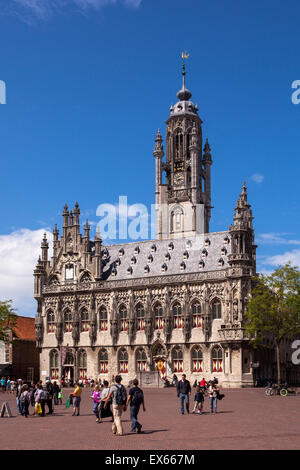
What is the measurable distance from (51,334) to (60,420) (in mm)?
56919

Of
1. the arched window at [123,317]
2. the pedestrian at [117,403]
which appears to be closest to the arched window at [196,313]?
the arched window at [123,317]

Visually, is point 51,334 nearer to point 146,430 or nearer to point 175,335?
point 175,335

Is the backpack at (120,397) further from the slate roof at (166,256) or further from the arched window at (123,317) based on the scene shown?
the arched window at (123,317)

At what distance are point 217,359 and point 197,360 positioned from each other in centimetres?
252

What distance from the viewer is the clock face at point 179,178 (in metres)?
113

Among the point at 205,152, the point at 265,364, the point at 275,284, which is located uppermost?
the point at 205,152

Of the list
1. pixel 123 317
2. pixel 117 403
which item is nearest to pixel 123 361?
pixel 123 317

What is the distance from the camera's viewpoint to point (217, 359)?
241 ft

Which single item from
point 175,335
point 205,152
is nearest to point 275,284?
point 175,335

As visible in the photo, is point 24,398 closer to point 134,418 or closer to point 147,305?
point 134,418

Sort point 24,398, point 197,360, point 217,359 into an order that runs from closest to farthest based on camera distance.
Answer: point 24,398 → point 217,359 → point 197,360

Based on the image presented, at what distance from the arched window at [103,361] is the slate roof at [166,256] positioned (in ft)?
32.1
